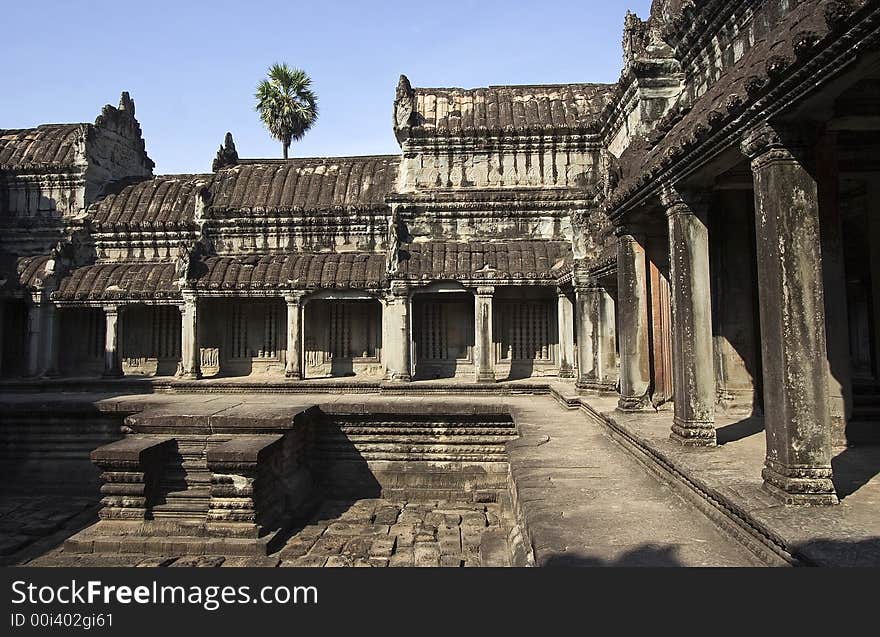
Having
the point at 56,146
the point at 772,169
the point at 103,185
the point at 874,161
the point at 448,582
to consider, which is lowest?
the point at 448,582

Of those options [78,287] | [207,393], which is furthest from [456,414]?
[78,287]

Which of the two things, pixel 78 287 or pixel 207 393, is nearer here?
pixel 207 393

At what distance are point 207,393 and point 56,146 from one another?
1096 cm

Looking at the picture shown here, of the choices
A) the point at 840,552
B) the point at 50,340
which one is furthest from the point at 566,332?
the point at 50,340

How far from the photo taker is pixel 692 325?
587cm

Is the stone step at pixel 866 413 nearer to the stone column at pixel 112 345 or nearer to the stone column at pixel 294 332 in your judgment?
the stone column at pixel 294 332

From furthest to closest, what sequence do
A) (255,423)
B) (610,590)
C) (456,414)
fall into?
1. (456,414)
2. (255,423)
3. (610,590)

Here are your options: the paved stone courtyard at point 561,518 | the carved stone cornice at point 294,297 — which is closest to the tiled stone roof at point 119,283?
the carved stone cornice at point 294,297

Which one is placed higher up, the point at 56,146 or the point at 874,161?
the point at 56,146

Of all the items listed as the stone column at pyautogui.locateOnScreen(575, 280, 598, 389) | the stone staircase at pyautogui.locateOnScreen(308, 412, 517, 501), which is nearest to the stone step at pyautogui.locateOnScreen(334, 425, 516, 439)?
the stone staircase at pyautogui.locateOnScreen(308, 412, 517, 501)

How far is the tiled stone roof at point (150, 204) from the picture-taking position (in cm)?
1662

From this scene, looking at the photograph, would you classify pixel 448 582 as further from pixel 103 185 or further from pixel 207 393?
pixel 103 185

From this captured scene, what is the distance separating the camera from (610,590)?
3.12 metres

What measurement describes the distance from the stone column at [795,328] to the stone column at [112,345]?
50.9 ft
